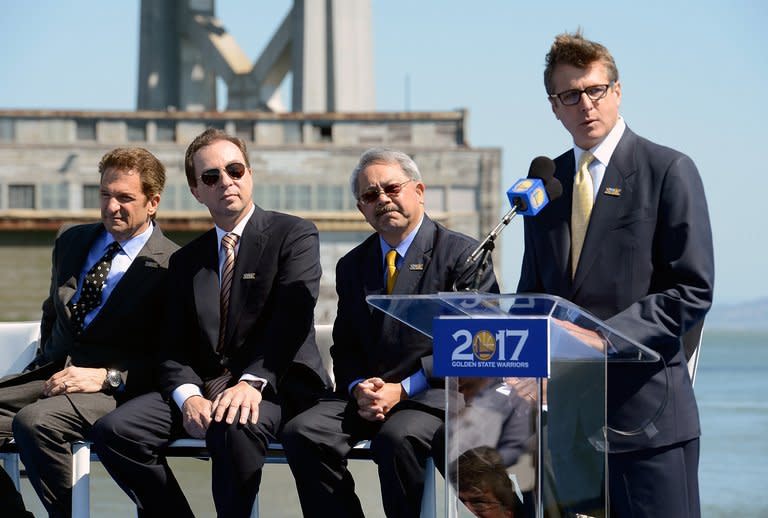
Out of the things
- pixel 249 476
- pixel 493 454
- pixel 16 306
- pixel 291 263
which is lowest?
pixel 16 306

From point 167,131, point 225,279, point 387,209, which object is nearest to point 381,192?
point 387,209

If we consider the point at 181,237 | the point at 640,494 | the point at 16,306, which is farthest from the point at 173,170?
the point at 640,494

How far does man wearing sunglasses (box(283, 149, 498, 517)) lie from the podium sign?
0.78m

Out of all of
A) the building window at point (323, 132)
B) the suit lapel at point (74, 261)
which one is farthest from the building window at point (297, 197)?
the suit lapel at point (74, 261)

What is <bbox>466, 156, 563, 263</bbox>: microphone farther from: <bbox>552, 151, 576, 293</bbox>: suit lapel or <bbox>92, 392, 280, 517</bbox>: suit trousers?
<bbox>92, 392, 280, 517</bbox>: suit trousers

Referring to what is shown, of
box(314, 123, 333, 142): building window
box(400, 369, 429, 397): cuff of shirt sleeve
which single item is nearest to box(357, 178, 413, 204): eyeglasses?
box(400, 369, 429, 397): cuff of shirt sleeve

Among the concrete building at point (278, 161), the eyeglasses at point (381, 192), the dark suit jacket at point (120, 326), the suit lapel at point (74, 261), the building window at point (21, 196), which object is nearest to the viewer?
the eyeglasses at point (381, 192)

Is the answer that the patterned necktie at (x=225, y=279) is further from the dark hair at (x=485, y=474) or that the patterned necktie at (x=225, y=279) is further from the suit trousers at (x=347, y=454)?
the dark hair at (x=485, y=474)

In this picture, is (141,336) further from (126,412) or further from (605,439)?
(605,439)

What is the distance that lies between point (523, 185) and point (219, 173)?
160 centimetres

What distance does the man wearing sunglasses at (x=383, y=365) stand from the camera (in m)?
4.12

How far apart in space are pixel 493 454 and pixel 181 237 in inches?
1136

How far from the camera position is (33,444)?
4.57 meters

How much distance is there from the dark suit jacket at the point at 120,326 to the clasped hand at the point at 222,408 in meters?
0.51
